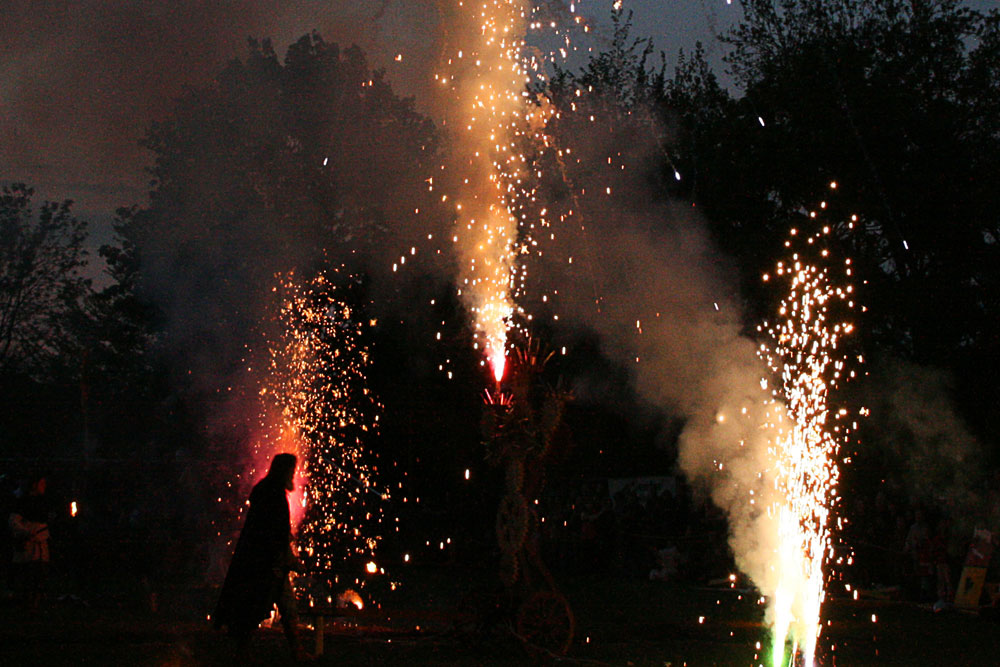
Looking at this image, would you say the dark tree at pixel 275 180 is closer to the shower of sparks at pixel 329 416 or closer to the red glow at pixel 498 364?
the shower of sparks at pixel 329 416

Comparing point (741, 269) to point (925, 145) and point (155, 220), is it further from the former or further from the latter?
point (155, 220)

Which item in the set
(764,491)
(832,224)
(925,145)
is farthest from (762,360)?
(925,145)

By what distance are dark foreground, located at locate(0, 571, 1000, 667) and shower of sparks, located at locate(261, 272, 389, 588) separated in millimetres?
4960

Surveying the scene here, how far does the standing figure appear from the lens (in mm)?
12789

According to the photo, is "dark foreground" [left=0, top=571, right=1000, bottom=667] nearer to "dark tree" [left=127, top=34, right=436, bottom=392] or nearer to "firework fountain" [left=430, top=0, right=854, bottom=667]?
"firework fountain" [left=430, top=0, right=854, bottom=667]

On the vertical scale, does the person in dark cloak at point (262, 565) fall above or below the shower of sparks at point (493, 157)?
below

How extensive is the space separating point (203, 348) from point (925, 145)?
49.5 feet

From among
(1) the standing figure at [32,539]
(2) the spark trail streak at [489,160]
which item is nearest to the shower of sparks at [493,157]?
(2) the spark trail streak at [489,160]

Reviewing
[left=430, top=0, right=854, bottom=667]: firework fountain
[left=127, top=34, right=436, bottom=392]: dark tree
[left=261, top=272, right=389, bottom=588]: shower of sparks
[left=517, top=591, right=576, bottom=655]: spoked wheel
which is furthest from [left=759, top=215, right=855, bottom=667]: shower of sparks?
[left=127, top=34, right=436, bottom=392]: dark tree

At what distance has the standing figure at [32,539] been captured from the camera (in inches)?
504

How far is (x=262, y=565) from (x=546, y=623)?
2.69 m

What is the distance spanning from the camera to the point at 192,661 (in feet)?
29.9

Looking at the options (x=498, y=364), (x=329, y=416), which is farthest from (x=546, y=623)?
(x=329, y=416)

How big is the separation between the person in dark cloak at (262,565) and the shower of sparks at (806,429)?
5.14m
